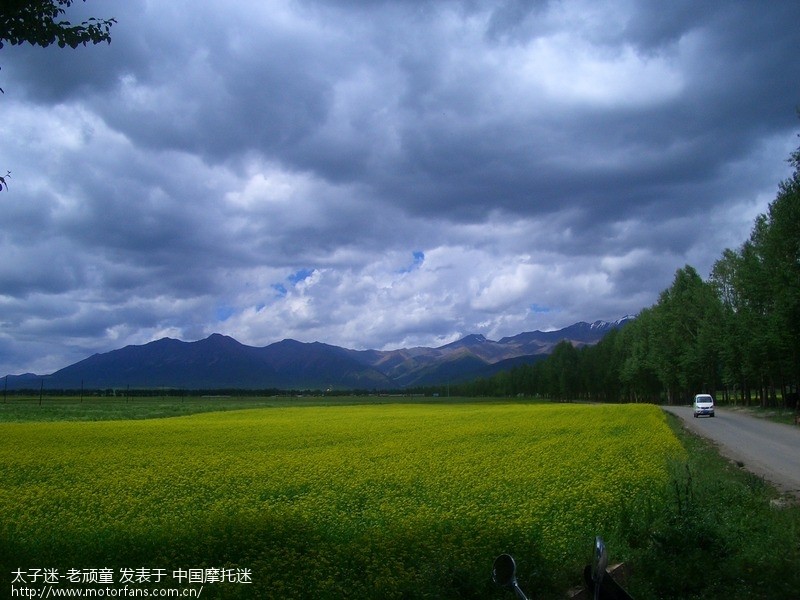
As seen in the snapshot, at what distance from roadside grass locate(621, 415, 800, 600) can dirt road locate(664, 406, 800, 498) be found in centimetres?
388

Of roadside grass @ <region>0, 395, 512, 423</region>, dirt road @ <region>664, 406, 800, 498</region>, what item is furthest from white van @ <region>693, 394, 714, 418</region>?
roadside grass @ <region>0, 395, 512, 423</region>

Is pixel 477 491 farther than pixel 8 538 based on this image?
Yes

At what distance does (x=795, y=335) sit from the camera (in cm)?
3978

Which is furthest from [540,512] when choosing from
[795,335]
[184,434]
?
[795,335]

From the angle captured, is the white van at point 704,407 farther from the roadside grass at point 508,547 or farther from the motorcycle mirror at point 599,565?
the motorcycle mirror at point 599,565

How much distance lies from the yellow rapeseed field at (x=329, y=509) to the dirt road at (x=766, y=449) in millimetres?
2638

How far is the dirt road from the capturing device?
1751 centimetres

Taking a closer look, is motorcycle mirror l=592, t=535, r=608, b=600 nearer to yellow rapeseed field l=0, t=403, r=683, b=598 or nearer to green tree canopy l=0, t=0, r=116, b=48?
yellow rapeseed field l=0, t=403, r=683, b=598

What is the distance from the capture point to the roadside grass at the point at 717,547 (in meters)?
7.62

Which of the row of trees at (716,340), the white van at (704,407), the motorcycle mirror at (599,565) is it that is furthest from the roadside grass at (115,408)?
the motorcycle mirror at (599,565)

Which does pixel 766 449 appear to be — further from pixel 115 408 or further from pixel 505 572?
pixel 115 408

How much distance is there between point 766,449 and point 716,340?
1868 inches

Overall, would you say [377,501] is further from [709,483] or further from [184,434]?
[184,434]

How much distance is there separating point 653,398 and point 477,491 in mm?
109876
